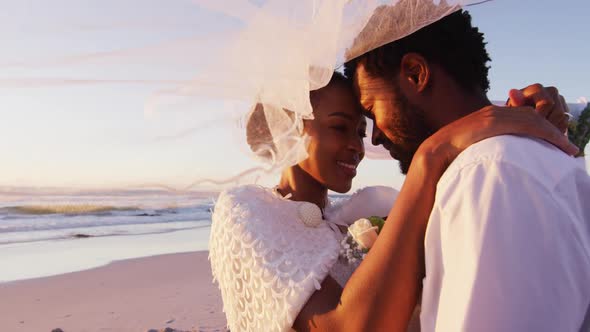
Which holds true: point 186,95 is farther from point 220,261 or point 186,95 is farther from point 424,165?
point 424,165

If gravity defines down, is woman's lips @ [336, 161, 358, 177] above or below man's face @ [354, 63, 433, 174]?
below

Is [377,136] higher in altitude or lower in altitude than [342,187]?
higher

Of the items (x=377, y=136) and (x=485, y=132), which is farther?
(x=377, y=136)

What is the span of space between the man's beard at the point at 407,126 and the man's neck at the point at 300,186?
806mm

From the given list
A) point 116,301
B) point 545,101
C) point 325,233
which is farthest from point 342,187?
point 116,301

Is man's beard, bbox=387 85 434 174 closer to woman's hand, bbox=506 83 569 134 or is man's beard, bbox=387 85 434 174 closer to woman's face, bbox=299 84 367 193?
woman's hand, bbox=506 83 569 134

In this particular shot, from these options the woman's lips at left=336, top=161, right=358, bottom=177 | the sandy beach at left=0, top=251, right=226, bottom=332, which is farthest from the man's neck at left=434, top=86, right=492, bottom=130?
the sandy beach at left=0, top=251, right=226, bottom=332

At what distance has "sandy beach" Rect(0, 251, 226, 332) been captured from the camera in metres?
6.91

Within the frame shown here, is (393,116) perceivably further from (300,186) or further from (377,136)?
(300,186)

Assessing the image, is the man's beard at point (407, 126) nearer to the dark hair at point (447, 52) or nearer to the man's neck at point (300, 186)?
the dark hair at point (447, 52)

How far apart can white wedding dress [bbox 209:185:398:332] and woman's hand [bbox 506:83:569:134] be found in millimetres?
922

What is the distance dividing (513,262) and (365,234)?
3.36 ft

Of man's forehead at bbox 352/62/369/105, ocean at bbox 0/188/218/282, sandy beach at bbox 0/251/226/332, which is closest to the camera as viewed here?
man's forehead at bbox 352/62/369/105

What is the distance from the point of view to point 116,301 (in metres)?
8.03
